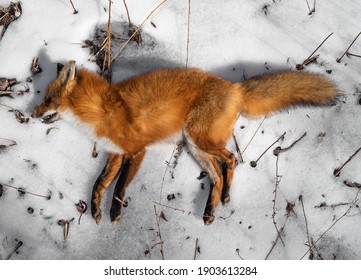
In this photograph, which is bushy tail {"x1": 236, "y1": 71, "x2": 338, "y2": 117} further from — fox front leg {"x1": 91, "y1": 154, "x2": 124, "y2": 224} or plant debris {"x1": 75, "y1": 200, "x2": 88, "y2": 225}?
plant debris {"x1": 75, "y1": 200, "x2": 88, "y2": 225}

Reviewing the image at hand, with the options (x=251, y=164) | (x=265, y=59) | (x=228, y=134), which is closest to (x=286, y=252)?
(x=251, y=164)

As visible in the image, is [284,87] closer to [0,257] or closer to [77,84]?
[77,84]

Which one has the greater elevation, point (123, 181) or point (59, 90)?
point (59, 90)

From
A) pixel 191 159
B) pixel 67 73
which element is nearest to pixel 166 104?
pixel 191 159

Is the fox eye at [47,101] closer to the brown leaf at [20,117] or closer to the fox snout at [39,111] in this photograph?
the fox snout at [39,111]

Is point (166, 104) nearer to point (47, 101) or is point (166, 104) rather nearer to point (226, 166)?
point (226, 166)

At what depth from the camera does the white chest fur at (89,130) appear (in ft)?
10.9

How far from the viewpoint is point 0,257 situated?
3428 mm

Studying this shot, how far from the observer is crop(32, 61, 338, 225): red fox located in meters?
3.23

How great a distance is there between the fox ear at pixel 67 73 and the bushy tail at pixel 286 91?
5.34 feet

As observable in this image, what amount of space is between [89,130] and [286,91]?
201cm

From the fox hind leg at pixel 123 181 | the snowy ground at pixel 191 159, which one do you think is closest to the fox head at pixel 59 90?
the snowy ground at pixel 191 159

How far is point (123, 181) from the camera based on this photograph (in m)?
3.45

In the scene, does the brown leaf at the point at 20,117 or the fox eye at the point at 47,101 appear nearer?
the fox eye at the point at 47,101
